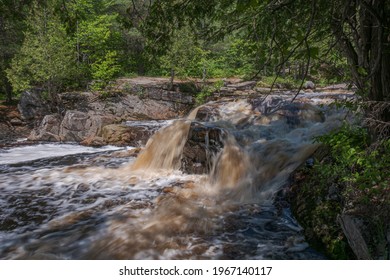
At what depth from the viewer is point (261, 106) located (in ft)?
45.1

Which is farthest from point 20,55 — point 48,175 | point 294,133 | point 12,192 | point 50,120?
point 294,133

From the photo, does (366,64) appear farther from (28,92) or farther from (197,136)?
(28,92)

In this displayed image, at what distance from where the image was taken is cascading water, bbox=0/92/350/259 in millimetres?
4051

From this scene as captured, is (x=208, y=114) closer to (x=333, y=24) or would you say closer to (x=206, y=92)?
(x=206, y=92)

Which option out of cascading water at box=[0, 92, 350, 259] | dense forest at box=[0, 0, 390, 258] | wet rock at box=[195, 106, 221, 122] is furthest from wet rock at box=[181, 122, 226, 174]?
wet rock at box=[195, 106, 221, 122]

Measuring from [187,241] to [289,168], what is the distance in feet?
9.91

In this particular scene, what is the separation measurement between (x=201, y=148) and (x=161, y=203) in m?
2.35

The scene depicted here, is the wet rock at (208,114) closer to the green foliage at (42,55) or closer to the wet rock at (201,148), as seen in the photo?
the wet rock at (201,148)

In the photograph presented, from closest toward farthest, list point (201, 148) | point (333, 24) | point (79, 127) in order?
point (333, 24) → point (201, 148) → point (79, 127)

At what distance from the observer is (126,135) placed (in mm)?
13391

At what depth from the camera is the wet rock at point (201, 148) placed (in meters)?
7.39

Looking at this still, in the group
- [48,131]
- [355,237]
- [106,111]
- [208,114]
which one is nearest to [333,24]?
[355,237]

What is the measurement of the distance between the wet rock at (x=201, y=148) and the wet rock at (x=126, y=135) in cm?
578

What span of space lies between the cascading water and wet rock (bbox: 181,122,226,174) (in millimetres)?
56
